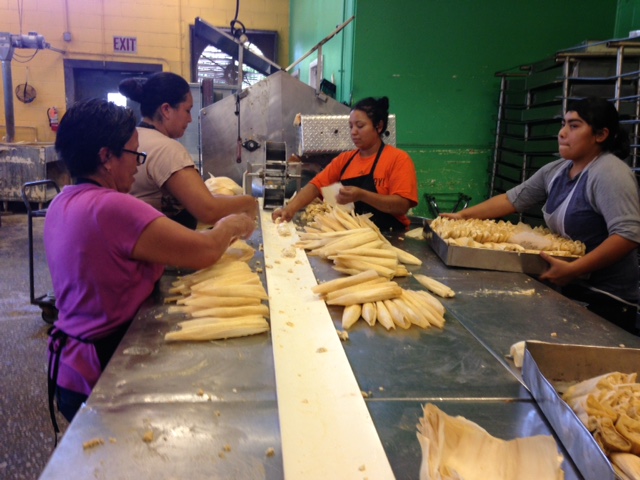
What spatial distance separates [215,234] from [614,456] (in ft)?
4.64

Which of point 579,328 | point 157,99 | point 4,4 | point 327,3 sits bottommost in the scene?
point 579,328

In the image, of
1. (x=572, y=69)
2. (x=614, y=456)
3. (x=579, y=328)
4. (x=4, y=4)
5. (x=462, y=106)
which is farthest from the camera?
(x=4, y=4)

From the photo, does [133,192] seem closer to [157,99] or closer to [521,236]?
[157,99]

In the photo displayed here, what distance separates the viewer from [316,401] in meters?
1.19

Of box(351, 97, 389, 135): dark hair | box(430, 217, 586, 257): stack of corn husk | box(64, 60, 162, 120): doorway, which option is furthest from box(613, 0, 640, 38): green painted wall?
box(64, 60, 162, 120): doorway

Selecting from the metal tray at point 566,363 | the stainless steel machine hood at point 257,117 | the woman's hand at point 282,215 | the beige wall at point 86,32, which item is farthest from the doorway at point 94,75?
the metal tray at point 566,363

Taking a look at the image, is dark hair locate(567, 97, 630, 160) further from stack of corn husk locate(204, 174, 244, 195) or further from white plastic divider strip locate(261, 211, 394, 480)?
stack of corn husk locate(204, 174, 244, 195)

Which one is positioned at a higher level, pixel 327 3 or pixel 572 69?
pixel 327 3

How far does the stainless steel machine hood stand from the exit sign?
20.6 feet

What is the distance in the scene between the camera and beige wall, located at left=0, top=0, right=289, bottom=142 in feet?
31.2

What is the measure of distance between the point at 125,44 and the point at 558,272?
9973 millimetres

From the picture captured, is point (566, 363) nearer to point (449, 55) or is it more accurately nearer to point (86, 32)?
point (449, 55)

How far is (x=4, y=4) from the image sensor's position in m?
9.32

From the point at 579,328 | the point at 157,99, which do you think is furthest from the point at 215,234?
the point at 579,328
